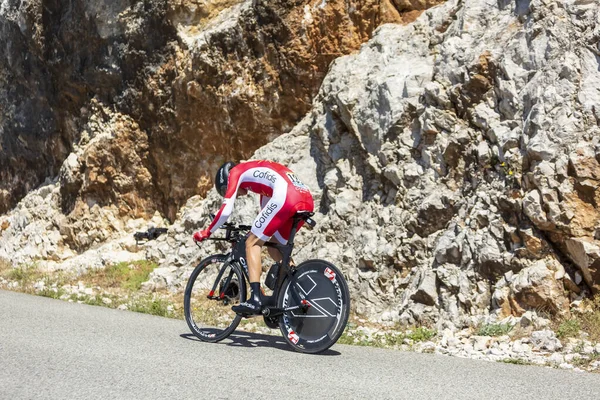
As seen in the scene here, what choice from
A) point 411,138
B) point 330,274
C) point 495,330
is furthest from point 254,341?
point 411,138

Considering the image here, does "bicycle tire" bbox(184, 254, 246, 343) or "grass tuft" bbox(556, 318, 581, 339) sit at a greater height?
"grass tuft" bbox(556, 318, 581, 339)

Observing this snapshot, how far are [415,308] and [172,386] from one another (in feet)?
13.5

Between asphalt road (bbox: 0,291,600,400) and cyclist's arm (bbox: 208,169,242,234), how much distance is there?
115 cm

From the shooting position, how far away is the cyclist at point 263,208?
6582mm

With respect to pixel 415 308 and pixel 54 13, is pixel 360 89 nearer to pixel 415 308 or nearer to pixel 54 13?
pixel 415 308

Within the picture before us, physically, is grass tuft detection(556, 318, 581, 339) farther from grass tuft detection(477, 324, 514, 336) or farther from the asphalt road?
the asphalt road

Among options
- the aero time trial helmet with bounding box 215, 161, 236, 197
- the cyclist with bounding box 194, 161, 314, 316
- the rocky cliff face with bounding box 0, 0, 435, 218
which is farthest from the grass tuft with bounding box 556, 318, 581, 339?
the rocky cliff face with bounding box 0, 0, 435, 218

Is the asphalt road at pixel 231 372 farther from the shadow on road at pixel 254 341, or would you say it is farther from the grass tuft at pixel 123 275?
the grass tuft at pixel 123 275

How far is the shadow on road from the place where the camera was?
659 centimetres

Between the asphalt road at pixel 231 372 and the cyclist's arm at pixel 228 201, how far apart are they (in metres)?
1.15

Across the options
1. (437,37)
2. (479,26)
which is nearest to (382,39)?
(437,37)

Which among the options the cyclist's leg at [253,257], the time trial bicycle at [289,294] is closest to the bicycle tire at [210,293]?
the time trial bicycle at [289,294]

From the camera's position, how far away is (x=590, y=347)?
635 centimetres

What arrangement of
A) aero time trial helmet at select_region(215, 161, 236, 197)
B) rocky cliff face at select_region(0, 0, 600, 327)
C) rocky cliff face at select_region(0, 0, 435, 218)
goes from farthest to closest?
1. rocky cliff face at select_region(0, 0, 435, 218)
2. rocky cliff face at select_region(0, 0, 600, 327)
3. aero time trial helmet at select_region(215, 161, 236, 197)
